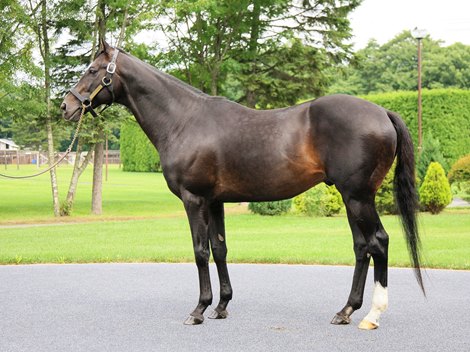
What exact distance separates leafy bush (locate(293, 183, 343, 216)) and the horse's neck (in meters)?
11.4

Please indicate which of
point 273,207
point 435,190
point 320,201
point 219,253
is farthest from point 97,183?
point 219,253

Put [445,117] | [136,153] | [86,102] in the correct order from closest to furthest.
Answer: [86,102]
[445,117]
[136,153]

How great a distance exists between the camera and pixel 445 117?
1051 inches

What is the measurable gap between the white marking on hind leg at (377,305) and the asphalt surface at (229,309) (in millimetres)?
105

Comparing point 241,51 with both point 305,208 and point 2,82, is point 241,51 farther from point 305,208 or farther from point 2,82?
point 2,82

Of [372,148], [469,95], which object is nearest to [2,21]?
[372,148]

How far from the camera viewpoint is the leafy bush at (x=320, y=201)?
17406 mm

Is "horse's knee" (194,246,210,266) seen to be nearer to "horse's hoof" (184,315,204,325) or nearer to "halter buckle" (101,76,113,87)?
"horse's hoof" (184,315,204,325)

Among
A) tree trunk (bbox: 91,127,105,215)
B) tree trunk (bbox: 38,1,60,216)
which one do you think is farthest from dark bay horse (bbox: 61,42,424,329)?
tree trunk (bbox: 91,127,105,215)

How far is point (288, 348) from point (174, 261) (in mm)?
5191

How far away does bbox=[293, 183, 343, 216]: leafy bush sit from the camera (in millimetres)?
17406

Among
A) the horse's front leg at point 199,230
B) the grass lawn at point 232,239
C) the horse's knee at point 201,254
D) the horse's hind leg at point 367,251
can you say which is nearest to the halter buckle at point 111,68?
the horse's front leg at point 199,230

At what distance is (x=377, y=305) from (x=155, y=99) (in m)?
2.85

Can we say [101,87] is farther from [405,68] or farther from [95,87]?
[405,68]
